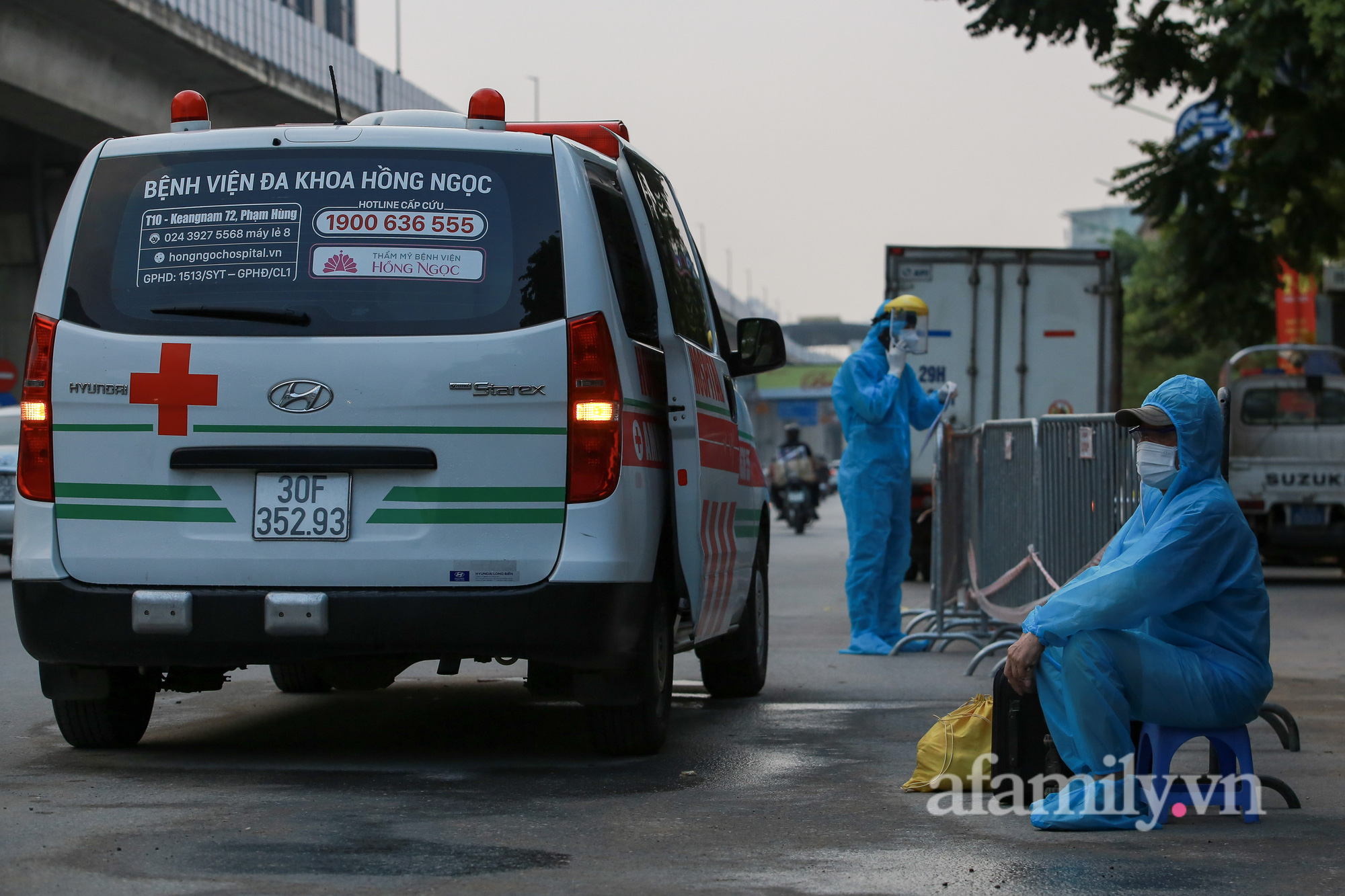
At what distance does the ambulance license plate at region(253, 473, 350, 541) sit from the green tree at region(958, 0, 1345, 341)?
35.9ft

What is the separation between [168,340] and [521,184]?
1195 mm

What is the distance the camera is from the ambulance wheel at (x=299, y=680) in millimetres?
8461

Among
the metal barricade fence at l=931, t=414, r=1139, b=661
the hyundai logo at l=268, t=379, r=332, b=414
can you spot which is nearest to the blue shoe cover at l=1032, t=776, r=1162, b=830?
the hyundai logo at l=268, t=379, r=332, b=414

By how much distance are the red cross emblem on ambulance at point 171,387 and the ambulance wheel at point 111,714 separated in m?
0.96

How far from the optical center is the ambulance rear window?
19.1 ft

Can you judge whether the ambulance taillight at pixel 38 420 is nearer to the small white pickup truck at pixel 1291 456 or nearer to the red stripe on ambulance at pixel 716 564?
the red stripe on ambulance at pixel 716 564

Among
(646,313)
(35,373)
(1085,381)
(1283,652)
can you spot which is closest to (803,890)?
(646,313)

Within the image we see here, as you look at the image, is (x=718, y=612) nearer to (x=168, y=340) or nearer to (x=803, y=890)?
(x=168, y=340)

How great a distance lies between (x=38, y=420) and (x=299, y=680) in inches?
114

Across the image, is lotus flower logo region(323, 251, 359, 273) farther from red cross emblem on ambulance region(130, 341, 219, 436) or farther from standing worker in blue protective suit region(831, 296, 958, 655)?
standing worker in blue protective suit region(831, 296, 958, 655)

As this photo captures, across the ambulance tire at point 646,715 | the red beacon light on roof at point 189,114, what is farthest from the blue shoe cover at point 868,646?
the red beacon light on roof at point 189,114

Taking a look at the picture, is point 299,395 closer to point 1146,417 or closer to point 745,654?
point 1146,417

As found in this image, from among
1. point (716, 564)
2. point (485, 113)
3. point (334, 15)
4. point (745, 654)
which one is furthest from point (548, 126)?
point (334, 15)

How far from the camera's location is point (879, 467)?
1072 centimetres
